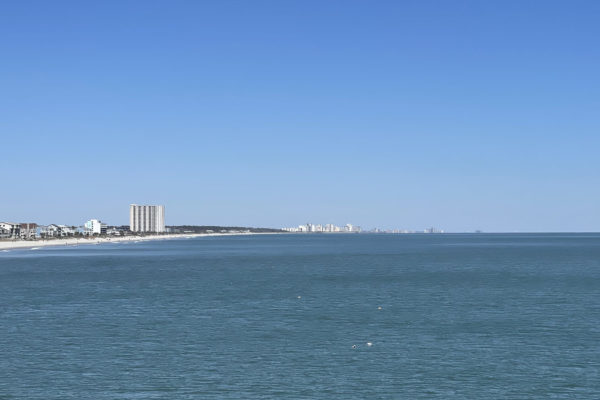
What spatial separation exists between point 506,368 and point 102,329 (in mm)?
26746

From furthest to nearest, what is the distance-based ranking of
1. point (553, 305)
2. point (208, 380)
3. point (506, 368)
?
point (553, 305) < point (506, 368) < point (208, 380)

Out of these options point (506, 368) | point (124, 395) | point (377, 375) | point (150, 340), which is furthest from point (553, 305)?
point (124, 395)

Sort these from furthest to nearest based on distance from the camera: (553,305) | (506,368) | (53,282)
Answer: (53,282)
(553,305)
(506,368)

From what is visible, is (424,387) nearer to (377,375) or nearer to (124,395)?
(377,375)

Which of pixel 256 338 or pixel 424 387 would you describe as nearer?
pixel 424 387

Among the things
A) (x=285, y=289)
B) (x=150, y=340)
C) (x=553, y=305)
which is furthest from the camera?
(x=285, y=289)

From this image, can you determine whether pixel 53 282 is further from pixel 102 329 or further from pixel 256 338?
pixel 256 338

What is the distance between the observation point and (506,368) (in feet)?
107

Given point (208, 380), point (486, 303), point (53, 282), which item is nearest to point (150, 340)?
point (208, 380)

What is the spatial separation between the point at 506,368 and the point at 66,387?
21390mm

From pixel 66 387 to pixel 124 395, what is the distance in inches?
128

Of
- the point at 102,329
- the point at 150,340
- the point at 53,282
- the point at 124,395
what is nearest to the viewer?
the point at 124,395

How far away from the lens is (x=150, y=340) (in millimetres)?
40156

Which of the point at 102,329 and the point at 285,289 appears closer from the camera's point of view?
the point at 102,329
